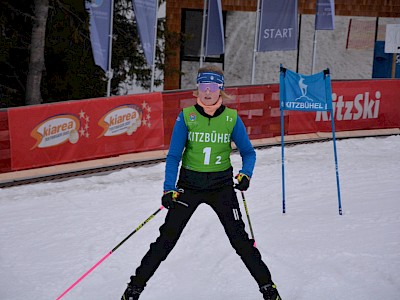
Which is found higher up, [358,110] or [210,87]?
[210,87]

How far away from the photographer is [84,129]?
522 inches

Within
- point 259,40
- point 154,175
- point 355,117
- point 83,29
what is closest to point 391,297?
point 154,175

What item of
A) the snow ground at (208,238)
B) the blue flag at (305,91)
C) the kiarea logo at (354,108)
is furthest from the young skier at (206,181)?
the kiarea logo at (354,108)

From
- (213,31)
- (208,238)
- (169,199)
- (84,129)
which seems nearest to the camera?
(169,199)

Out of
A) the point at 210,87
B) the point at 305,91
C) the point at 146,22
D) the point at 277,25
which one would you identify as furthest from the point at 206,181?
the point at 277,25

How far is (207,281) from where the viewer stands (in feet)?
23.2

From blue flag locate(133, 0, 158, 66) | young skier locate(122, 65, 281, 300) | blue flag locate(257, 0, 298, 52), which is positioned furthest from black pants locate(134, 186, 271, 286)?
blue flag locate(257, 0, 298, 52)

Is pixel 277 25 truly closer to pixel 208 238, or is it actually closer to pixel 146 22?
pixel 146 22

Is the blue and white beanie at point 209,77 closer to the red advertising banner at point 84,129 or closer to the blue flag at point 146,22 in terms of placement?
the red advertising banner at point 84,129

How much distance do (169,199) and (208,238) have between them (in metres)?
3.20

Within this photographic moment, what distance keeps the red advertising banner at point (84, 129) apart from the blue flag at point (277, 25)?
222 inches

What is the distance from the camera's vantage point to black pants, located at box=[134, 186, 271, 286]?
18.6 ft

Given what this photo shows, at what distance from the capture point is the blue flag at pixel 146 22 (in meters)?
16.6

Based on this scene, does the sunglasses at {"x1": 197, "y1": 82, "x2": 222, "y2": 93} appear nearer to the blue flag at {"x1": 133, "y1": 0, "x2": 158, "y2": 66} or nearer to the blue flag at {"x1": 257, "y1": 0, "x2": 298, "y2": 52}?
the blue flag at {"x1": 133, "y1": 0, "x2": 158, "y2": 66}
